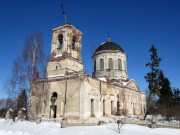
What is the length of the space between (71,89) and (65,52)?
5.00 m

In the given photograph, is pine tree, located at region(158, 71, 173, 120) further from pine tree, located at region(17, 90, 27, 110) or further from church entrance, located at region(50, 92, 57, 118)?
pine tree, located at region(17, 90, 27, 110)

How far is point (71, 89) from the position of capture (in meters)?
23.8

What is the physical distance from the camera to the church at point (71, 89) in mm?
23141

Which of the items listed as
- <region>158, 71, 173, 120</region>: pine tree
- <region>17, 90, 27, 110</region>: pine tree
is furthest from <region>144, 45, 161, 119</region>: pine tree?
<region>17, 90, 27, 110</region>: pine tree

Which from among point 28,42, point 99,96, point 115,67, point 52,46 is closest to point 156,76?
point 99,96

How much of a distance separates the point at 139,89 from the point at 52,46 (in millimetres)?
18765

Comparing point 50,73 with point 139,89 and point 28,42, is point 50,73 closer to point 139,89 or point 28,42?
point 28,42

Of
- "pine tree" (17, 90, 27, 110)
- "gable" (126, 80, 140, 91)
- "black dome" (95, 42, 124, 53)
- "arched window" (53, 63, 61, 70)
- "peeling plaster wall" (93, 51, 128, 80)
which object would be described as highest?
"black dome" (95, 42, 124, 53)

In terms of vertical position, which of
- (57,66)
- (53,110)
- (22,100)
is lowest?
(53,110)

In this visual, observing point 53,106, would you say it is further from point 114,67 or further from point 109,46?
point 109,46

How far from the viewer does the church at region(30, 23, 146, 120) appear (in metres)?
23.1

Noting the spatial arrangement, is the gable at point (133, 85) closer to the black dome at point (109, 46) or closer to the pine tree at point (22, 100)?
the black dome at point (109, 46)

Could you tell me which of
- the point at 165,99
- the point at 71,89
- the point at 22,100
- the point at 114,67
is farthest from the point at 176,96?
the point at 22,100

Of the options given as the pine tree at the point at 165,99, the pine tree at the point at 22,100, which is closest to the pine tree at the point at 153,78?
the pine tree at the point at 165,99
